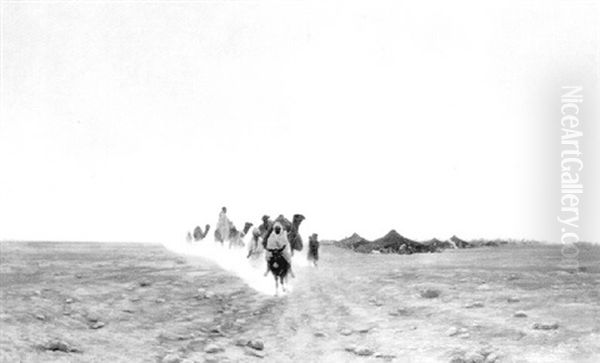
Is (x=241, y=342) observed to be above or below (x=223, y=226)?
below

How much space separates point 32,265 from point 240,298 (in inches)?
368

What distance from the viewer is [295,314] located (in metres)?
11.9

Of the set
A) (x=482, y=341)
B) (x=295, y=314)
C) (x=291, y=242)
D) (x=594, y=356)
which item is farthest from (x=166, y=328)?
(x=291, y=242)

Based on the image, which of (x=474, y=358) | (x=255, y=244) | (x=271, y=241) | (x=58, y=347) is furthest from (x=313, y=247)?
(x=58, y=347)

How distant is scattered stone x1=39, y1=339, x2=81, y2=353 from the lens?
27.2ft

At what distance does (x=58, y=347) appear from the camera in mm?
8359

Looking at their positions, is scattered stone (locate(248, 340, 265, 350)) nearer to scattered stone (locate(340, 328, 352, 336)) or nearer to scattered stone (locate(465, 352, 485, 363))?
scattered stone (locate(340, 328, 352, 336))

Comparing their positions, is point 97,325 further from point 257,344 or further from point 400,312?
point 400,312

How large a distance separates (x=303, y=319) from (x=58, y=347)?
452 centimetres

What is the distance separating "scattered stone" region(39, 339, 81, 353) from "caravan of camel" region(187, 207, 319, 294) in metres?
6.49

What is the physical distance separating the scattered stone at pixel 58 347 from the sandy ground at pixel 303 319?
1.7 inches

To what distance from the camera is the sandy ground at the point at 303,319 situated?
8750 millimetres

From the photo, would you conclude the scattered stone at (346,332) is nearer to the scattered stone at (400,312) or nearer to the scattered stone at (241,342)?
the scattered stone at (400,312)

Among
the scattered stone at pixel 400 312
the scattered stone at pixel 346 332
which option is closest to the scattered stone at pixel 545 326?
the scattered stone at pixel 400 312
